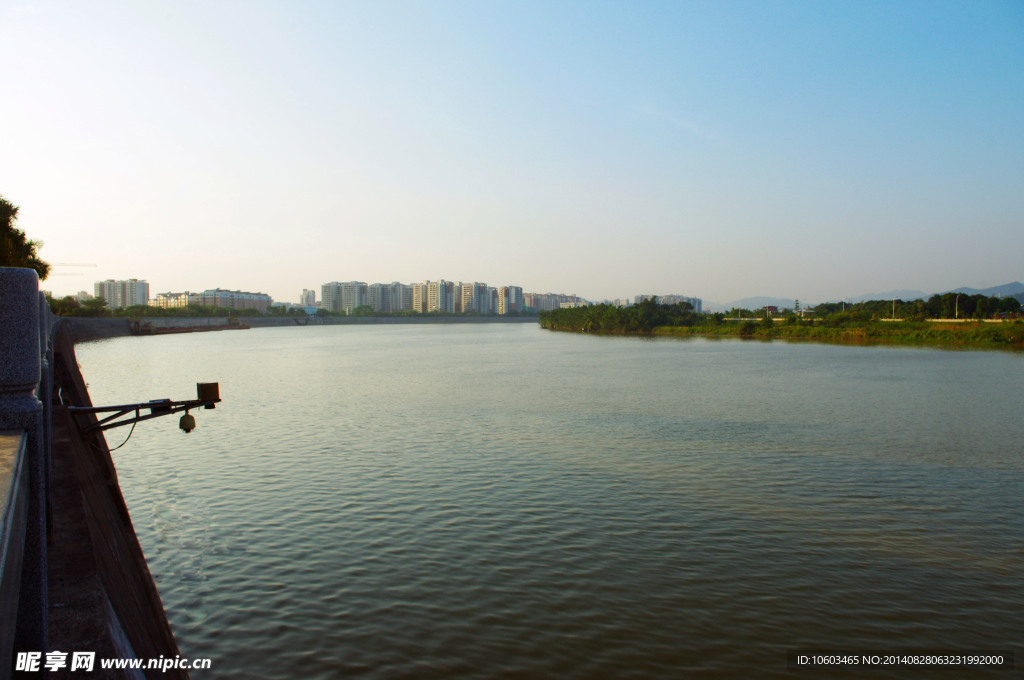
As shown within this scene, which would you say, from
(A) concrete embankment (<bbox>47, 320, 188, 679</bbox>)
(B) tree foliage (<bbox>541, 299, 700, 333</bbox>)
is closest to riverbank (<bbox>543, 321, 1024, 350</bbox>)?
(B) tree foliage (<bbox>541, 299, 700, 333</bbox>)

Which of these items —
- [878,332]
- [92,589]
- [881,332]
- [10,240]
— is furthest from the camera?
[878,332]

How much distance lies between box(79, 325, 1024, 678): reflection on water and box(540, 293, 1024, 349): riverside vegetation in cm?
7941

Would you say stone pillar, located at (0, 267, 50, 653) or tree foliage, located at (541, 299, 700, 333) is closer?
stone pillar, located at (0, 267, 50, 653)

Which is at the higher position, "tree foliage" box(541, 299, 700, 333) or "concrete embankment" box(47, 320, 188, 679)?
"tree foliage" box(541, 299, 700, 333)

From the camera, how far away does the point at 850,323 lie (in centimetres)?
11306

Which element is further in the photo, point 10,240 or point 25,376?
point 10,240

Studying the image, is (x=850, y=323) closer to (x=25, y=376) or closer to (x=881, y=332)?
(x=881, y=332)

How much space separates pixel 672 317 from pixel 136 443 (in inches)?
5311

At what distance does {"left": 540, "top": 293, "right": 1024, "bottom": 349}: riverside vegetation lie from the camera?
9356cm

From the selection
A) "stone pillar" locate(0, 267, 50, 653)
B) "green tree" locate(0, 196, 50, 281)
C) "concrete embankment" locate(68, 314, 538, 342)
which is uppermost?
"green tree" locate(0, 196, 50, 281)

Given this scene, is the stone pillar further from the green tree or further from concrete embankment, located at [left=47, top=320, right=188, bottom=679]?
the green tree

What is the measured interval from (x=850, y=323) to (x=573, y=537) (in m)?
118

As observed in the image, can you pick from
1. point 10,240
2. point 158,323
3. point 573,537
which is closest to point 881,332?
point 573,537

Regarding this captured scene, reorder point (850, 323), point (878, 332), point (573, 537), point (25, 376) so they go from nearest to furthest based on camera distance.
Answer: point (25, 376) → point (573, 537) → point (878, 332) → point (850, 323)
